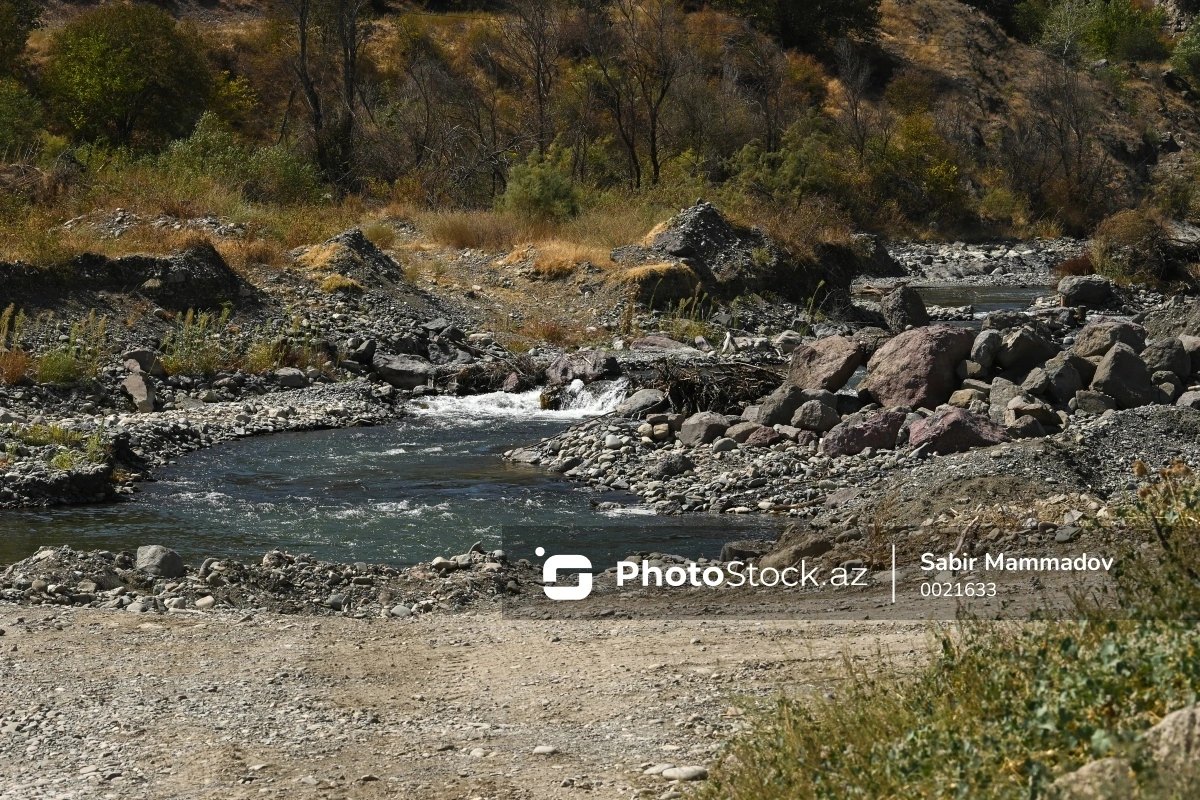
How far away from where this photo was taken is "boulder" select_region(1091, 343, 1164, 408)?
12.1 meters

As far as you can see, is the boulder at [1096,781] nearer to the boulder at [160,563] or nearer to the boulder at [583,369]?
the boulder at [160,563]

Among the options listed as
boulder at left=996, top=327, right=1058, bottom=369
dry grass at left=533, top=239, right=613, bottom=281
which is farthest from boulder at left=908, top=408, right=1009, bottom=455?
dry grass at left=533, top=239, right=613, bottom=281

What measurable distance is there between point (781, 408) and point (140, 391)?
296 inches

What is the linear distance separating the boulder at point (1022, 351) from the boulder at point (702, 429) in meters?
3.06

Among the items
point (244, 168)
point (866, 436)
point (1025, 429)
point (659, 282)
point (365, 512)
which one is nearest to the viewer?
point (365, 512)

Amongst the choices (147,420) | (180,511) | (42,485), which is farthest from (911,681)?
(147,420)

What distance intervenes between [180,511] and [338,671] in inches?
203

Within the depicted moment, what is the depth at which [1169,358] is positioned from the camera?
12906 millimetres

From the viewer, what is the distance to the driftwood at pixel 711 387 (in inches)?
543

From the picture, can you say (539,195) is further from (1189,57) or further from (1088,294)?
(1189,57)

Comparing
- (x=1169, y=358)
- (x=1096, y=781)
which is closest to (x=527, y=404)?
(x=1169, y=358)

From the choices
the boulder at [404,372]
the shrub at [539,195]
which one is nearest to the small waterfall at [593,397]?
the boulder at [404,372]

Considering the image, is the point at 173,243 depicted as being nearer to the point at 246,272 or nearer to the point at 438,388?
the point at 246,272

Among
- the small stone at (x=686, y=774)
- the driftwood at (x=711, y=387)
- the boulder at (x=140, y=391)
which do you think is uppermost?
the small stone at (x=686, y=774)
